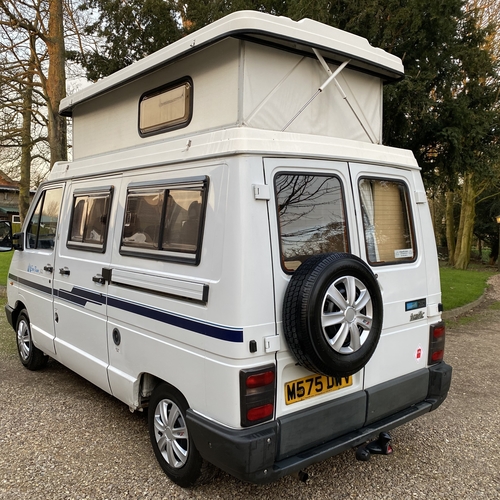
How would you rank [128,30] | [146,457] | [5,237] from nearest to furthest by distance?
[146,457], [5,237], [128,30]

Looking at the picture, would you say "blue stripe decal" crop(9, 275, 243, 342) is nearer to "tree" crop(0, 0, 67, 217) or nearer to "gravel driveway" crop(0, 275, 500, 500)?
"gravel driveway" crop(0, 275, 500, 500)

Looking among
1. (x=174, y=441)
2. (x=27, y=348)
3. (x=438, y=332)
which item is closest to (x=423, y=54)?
(x=438, y=332)

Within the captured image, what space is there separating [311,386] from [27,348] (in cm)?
394

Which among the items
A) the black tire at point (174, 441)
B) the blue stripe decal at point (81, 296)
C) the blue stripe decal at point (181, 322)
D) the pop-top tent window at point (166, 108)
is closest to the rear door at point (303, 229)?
the blue stripe decal at point (181, 322)

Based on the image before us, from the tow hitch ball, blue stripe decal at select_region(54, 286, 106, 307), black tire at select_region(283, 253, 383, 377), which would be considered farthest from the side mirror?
the tow hitch ball

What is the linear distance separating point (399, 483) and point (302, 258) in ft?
5.73

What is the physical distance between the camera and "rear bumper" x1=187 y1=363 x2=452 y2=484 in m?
2.50

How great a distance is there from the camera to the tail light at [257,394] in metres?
2.53

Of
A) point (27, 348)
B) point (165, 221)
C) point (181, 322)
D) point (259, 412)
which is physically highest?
point (165, 221)

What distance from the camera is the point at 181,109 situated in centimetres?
338

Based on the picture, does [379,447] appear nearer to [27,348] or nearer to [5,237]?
[5,237]

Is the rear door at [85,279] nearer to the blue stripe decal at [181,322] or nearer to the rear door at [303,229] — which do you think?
the blue stripe decal at [181,322]

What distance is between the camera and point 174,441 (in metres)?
3.12

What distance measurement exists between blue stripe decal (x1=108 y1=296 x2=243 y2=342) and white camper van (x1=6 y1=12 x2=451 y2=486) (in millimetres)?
13
